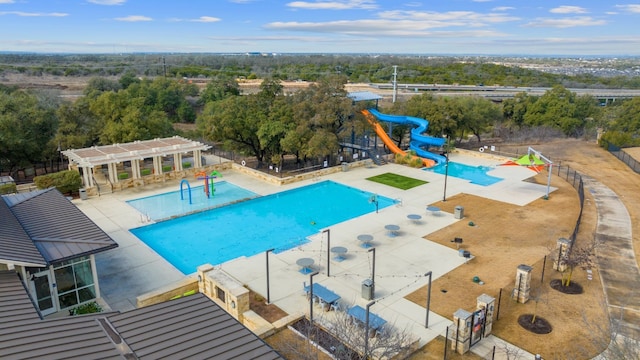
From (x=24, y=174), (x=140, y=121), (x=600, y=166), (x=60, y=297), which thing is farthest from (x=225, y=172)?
(x=600, y=166)

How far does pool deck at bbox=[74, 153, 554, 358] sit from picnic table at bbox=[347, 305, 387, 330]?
31.0 inches

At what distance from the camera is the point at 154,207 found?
2850 centimetres

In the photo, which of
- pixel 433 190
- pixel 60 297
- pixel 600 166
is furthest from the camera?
pixel 600 166

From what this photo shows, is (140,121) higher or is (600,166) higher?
(140,121)

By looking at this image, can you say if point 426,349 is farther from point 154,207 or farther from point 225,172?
point 225,172

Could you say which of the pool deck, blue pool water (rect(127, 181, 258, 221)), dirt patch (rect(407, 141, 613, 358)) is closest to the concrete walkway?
dirt patch (rect(407, 141, 613, 358))

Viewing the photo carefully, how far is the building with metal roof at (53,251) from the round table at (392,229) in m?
13.3

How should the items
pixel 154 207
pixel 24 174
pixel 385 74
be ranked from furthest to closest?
pixel 385 74
pixel 24 174
pixel 154 207

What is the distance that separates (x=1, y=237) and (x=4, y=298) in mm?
3947

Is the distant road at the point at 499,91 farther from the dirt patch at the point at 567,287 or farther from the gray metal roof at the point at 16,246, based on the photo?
the gray metal roof at the point at 16,246

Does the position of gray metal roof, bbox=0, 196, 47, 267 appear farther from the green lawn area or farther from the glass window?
the green lawn area

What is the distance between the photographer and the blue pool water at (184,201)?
2765 centimetres

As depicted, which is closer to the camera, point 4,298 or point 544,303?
point 4,298

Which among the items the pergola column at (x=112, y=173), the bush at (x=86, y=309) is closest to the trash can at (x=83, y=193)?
the pergola column at (x=112, y=173)
